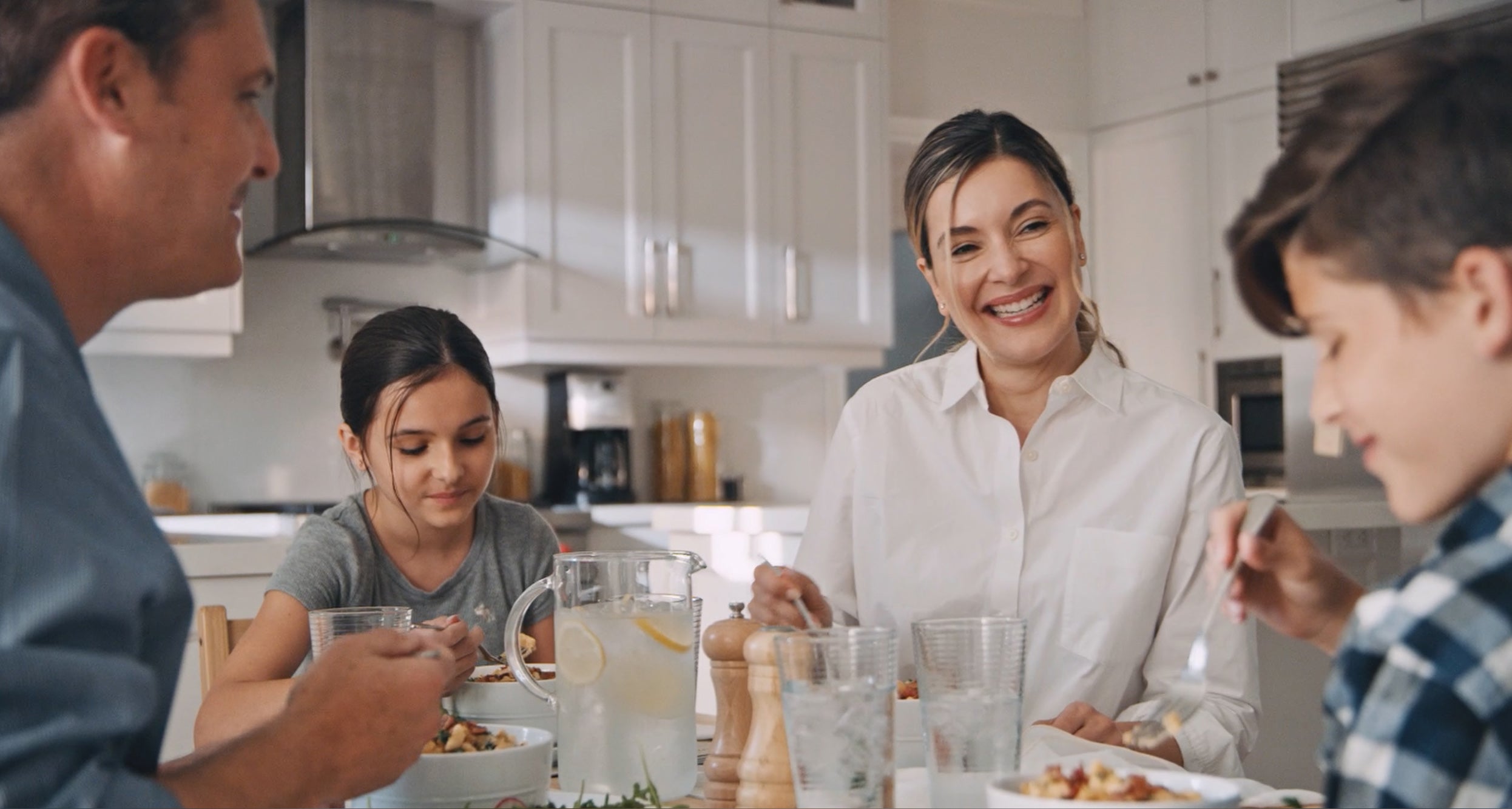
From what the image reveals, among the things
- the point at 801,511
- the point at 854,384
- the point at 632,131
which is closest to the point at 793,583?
the point at 801,511

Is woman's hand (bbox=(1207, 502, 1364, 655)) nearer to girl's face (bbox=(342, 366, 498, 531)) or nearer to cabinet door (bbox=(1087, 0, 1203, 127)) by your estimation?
girl's face (bbox=(342, 366, 498, 531))

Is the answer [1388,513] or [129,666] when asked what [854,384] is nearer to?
[1388,513]

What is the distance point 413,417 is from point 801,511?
2.22m

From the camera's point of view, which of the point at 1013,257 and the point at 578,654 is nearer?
the point at 578,654

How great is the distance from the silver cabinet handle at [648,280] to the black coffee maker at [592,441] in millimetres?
252

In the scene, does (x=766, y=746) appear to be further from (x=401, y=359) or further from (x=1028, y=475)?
(x=401, y=359)

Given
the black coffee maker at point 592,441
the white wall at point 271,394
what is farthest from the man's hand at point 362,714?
the black coffee maker at point 592,441

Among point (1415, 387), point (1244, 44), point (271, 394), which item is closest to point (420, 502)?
point (1415, 387)

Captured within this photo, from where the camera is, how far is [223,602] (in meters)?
3.18

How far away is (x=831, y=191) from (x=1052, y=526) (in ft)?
9.90

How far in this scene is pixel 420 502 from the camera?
1.85 metres

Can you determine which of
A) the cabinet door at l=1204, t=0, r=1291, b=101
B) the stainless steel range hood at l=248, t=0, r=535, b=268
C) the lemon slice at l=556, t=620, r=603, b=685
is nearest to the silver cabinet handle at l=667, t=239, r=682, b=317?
the stainless steel range hood at l=248, t=0, r=535, b=268

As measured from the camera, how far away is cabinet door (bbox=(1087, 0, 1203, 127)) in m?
5.06

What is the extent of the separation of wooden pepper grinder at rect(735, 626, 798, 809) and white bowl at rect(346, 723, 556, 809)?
0.55ft
